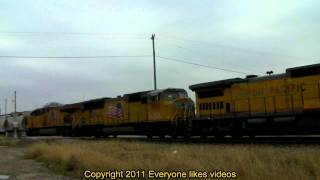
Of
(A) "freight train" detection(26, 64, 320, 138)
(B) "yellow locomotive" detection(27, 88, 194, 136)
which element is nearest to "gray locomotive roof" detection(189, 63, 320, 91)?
(A) "freight train" detection(26, 64, 320, 138)

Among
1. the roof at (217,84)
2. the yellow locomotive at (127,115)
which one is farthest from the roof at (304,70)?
the yellow locomotive at (127,115)

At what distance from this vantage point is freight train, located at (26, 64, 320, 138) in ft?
69.8

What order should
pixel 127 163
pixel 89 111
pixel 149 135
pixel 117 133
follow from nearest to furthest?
1. pixel 127 163
2. pixel 149 135
3. pixel 117 133
4. pixel 89 111

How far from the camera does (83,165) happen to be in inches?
529

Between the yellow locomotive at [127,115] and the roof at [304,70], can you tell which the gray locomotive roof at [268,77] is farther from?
the yellow locomotive at [127,115]

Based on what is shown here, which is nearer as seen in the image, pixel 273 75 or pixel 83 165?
pixel 83 165

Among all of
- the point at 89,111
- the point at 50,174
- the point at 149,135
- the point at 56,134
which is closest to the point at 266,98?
the point at 149,135

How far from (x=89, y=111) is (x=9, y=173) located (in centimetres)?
2703

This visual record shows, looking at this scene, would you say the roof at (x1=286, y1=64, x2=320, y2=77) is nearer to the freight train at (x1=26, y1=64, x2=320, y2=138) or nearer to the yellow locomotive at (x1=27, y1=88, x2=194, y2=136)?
the freight train at (x1=26, y1=64, x2=320, y2=138)

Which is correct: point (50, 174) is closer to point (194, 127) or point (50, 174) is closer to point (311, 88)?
point (311, 88)

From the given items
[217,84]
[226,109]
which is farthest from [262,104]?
[217,84]

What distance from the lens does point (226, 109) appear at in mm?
25297

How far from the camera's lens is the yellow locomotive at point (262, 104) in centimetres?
2100

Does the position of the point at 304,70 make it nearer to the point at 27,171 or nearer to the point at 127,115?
the point at 27,171
